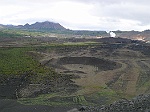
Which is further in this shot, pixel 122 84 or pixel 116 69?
pixel 116 69

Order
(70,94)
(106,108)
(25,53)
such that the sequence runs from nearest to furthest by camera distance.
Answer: (106,108), (70,94), (25,53)

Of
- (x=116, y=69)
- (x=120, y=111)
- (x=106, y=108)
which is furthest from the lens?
(x=116, y=69)

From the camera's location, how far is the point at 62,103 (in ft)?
107

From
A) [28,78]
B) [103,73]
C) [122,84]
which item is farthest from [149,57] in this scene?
[28,78]

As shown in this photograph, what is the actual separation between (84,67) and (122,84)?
51.4ft

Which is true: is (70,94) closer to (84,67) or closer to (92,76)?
(92,76)

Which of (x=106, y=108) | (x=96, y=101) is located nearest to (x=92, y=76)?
(x=96, y=101)

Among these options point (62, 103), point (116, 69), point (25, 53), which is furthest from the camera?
point (25, 53)

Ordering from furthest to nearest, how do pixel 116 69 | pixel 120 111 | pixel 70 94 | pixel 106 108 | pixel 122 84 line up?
1. pixel 116 69
2. pixel 122 84
3. pixel 70 94
4. pixel 106 108
5. pixel 120 111

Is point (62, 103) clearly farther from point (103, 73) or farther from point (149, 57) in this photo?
point (149, 57)

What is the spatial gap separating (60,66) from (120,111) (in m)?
35.9

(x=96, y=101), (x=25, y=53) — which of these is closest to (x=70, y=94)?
(x=96, y=101)

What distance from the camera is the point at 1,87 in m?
39.6

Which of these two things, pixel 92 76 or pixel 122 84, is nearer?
pixel 122 84
